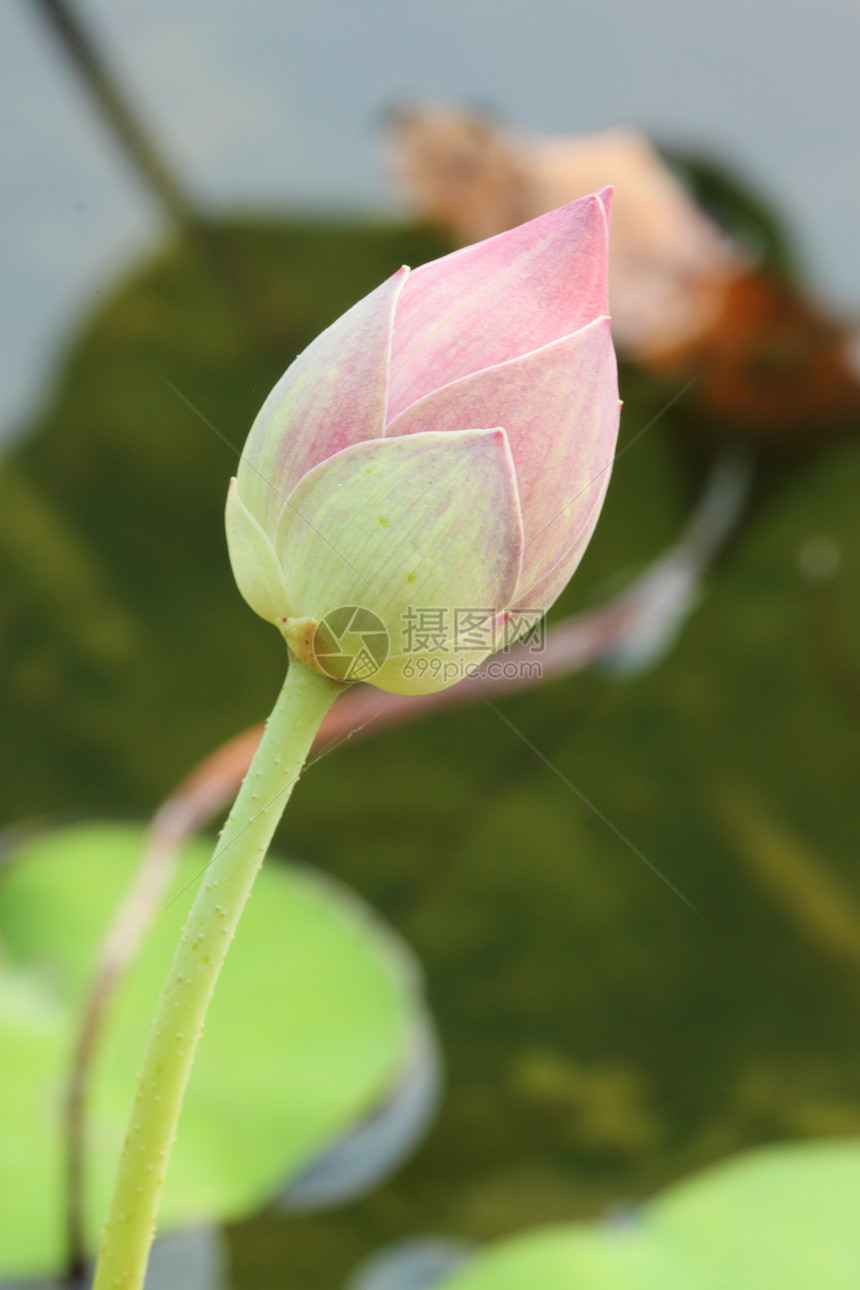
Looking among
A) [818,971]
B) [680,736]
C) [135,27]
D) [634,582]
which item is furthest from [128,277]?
[818,971]

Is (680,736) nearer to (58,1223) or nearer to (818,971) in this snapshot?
(818,971)

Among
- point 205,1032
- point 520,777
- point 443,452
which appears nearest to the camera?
point 443,452

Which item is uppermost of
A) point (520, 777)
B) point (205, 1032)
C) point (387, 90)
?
point (387, 90)

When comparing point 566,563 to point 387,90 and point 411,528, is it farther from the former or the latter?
point 387,90

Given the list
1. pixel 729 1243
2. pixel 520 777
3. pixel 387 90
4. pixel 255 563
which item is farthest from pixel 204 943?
pixel 387 90

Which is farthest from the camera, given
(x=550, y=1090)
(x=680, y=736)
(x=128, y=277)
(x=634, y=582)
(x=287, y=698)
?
(x=128, y=277)

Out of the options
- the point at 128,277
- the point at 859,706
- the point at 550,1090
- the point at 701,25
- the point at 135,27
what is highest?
the point at 135,27
